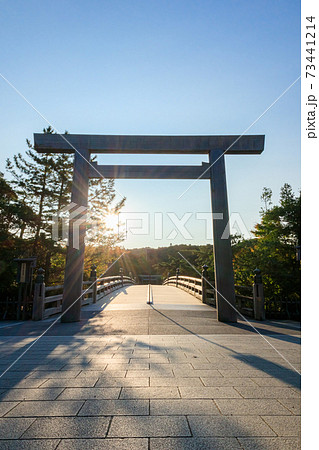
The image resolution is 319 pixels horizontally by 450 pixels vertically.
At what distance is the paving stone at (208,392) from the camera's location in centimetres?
238

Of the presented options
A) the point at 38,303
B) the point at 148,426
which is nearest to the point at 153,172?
the point at 38,303

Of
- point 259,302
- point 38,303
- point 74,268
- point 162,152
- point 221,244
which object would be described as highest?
point 162,152

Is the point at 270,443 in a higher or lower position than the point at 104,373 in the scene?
higher

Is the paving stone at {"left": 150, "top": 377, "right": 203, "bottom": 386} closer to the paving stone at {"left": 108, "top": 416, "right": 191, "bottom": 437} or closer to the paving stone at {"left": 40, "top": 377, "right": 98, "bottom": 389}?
the paving stone at {"left": 40, "top": 377, "right": 98, "bottom": 389}

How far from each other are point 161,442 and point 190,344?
9.50 ft

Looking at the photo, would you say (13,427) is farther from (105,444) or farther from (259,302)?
(259,302)

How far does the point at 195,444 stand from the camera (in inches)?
65.1

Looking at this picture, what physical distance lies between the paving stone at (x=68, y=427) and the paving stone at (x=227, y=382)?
1155 mm

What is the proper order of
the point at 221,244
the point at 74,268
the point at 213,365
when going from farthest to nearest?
the point at 221,244
the point at 74,268
the point at 213,365

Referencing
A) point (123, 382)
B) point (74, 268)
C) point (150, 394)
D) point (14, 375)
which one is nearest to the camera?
point (150, 394)

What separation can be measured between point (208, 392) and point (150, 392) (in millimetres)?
516

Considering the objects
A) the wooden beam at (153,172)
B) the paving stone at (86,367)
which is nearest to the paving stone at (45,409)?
the paving stone at (86,367)

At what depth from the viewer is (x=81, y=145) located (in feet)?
24.3
